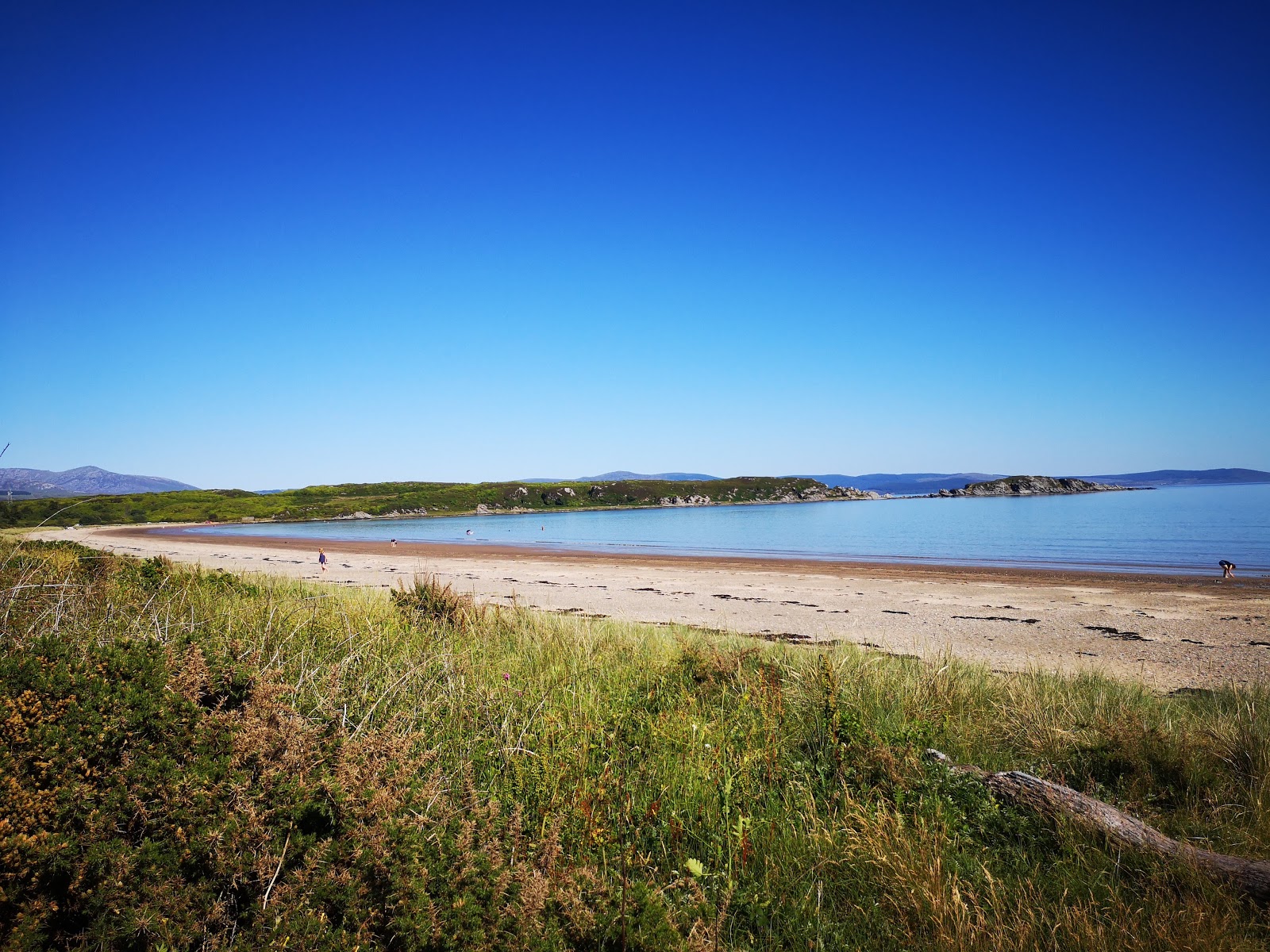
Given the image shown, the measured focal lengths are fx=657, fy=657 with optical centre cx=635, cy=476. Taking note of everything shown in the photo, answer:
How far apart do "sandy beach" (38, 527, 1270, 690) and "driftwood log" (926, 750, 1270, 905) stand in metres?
5.52

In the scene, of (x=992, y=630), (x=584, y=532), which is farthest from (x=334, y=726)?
(x=584, y=532)

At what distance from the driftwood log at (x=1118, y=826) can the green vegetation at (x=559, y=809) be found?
119 millimetres

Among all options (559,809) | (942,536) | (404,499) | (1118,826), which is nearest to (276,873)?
(559,809)

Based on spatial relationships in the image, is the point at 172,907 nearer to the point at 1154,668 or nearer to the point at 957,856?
the point at 957,856

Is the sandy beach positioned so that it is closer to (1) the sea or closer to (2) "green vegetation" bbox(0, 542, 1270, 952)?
(2) "green vegetation" bbox(0, 542, 1270, 952)

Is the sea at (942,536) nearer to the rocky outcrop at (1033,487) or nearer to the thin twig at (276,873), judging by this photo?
the thin twig at (276,873)

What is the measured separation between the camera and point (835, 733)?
5219 millimetres

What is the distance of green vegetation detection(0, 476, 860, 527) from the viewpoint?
97.0 meters

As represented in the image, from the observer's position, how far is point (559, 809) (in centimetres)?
402

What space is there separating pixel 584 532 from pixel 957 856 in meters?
63.1

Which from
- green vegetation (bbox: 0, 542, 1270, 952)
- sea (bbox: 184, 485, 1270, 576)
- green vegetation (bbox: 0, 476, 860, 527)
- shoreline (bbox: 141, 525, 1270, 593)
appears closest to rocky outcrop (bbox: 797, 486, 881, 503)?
green vegetation (bbox: 0, 476, 860, 527)

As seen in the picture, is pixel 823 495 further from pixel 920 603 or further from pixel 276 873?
pixel 276 873

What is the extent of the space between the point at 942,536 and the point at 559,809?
52176mm

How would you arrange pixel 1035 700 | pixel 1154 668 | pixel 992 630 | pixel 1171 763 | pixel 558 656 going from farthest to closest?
pixel 992 630
pixel 1154 668
pixel 558 656
pixel 1035 700
pixel 1171 763
